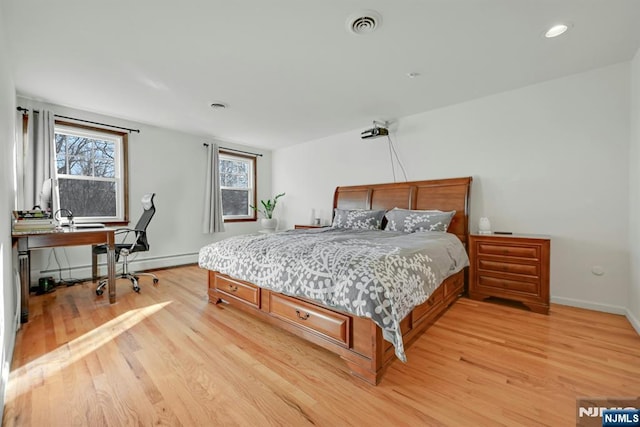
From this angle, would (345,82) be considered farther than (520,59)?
Yes

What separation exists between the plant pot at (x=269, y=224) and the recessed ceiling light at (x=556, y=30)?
15.4ft

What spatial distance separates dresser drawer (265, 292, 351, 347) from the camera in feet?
5.66

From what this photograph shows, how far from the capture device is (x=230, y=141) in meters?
5.34

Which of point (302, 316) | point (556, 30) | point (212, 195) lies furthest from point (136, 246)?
point (556, 30)

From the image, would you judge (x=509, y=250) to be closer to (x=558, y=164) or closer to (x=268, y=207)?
(x=558, y=164)

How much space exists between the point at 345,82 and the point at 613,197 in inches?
113

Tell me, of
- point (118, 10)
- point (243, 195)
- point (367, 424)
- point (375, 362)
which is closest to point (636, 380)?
point (375, 362)

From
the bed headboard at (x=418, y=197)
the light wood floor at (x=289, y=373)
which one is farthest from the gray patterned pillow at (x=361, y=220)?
the light wood floor at (x=289, y=373)

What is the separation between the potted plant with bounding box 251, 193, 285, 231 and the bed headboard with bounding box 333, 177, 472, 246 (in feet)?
5.12

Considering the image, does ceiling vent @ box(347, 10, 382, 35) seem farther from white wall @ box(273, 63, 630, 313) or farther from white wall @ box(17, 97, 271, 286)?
white wall @ box(17, 97, 271, 286)

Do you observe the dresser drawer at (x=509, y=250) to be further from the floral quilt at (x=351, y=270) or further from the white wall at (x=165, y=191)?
the white wall at (x=165, y=191)

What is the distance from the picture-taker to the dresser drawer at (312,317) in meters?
1.73

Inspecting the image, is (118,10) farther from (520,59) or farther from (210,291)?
(520,59)

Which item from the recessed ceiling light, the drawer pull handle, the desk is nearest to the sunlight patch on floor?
the desk
